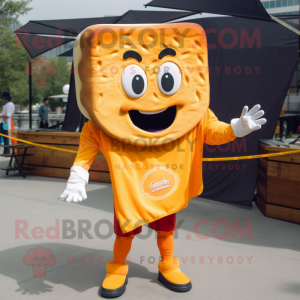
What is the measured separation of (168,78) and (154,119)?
374mm

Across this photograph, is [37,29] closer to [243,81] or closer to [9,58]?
[243,81]

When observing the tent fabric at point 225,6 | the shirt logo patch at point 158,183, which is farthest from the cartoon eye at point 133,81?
the tent fabric at point 225,6

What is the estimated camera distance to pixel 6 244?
4.11 metres

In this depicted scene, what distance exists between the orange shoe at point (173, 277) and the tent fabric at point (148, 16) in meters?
5.06

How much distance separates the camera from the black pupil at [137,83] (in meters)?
2.82

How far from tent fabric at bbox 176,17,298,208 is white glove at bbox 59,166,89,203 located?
133 inches

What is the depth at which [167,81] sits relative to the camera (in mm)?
2861

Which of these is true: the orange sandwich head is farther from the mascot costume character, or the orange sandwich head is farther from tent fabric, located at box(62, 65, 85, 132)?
tent fabric, located at box(62, 65, 85, 132)

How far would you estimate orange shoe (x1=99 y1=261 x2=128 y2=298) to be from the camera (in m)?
3.02

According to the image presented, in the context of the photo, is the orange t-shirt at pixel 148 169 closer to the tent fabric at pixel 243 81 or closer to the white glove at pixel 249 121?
the white glove at pixel 249 121

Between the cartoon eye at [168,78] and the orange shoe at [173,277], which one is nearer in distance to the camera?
the cartoon eye at [168,78]

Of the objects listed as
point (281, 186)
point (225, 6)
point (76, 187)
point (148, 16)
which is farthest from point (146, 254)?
point (148, 16)

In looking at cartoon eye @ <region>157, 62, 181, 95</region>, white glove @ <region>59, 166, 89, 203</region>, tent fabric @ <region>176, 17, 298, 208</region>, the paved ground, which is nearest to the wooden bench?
the paved ground

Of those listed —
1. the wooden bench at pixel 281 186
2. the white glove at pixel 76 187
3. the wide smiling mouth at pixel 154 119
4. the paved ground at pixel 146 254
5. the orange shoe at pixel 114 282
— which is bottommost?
the paved ground at pixel 146 254
